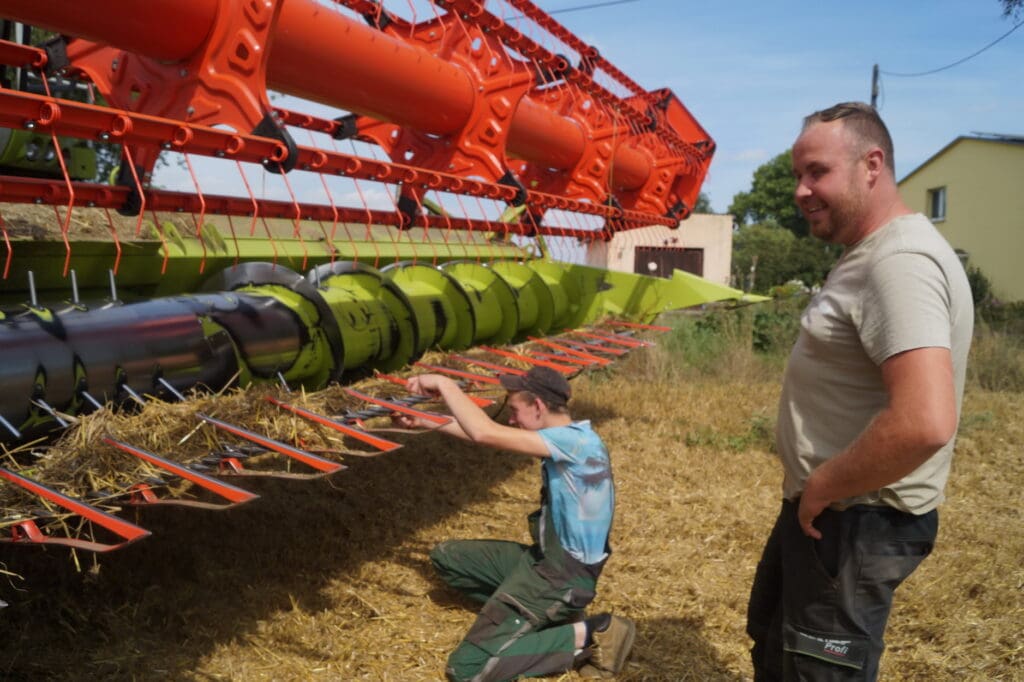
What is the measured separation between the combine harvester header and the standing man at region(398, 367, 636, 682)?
0.64 meters

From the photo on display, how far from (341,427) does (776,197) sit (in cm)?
5842

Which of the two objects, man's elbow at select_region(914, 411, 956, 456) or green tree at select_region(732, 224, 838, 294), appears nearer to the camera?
man's elbow at select_region(914, 411, 956, 456)

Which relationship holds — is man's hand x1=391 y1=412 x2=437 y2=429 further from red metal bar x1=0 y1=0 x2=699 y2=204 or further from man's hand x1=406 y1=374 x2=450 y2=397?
red metal bar x1=0 y1=0 x2=699 y2=204

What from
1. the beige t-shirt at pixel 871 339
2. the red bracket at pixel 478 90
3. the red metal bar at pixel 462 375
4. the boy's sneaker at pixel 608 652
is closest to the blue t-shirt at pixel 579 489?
the boy's sneaker at pixel 608 652

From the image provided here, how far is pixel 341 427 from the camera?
2781 millimetres

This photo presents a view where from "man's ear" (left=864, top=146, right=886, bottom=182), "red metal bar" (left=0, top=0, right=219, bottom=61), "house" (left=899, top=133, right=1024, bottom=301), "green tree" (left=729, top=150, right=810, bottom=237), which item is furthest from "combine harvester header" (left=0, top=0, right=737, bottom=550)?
"green tree" (left=729, top=150, right=810, bottom=237)

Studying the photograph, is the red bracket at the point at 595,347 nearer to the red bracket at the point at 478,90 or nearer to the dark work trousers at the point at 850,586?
the red bracket at the point at 478,90

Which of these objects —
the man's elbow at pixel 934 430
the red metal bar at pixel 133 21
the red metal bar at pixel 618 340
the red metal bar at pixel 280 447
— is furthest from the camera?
the red metal bar at pixel 618 340

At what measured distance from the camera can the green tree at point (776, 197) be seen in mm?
55938

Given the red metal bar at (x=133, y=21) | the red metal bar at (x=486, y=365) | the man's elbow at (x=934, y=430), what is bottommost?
the red metal bar at (x=486, y=365)

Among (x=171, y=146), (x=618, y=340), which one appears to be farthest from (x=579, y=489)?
(x=618, y=340)

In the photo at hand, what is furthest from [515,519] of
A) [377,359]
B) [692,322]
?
[692,322]

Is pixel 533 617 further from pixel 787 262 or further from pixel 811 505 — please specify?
pixel 787 262

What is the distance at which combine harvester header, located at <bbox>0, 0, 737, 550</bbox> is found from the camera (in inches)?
106
